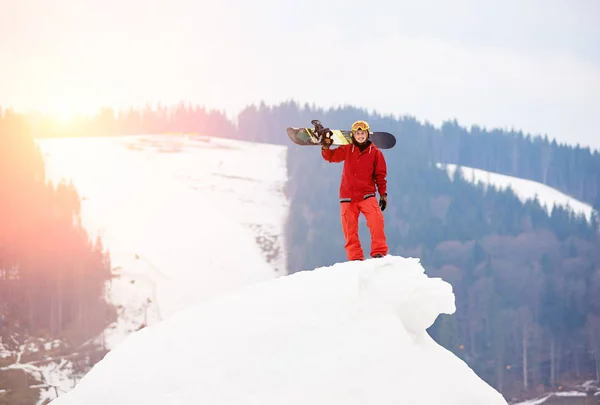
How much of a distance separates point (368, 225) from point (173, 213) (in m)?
74.7

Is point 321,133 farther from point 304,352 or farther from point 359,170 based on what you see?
point 304,352

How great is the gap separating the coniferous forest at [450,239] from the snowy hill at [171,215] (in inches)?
106

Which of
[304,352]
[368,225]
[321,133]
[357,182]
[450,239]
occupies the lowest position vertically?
[450,239]

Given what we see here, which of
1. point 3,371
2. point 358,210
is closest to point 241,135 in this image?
point 3,371

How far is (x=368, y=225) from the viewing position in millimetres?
7770

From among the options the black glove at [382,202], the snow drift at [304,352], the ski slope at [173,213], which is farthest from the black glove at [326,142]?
the ski slope at [173,213]

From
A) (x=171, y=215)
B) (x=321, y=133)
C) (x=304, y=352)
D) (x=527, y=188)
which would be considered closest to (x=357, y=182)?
(x=321, y=133)

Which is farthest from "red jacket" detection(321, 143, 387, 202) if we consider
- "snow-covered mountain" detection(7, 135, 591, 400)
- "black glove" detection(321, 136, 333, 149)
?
"snow-covered mountain" detection(7, 135, 591, 400)

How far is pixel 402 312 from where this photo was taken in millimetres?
5594

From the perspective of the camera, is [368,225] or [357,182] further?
[357,182]

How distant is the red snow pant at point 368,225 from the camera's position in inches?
302

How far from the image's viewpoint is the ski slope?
70.6m

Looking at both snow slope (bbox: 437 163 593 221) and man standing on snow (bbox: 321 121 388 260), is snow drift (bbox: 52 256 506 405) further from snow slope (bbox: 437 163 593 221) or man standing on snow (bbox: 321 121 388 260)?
snow slope (bbox: 437 163 593 221)

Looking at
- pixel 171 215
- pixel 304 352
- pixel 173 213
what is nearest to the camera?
pixel 304 352
